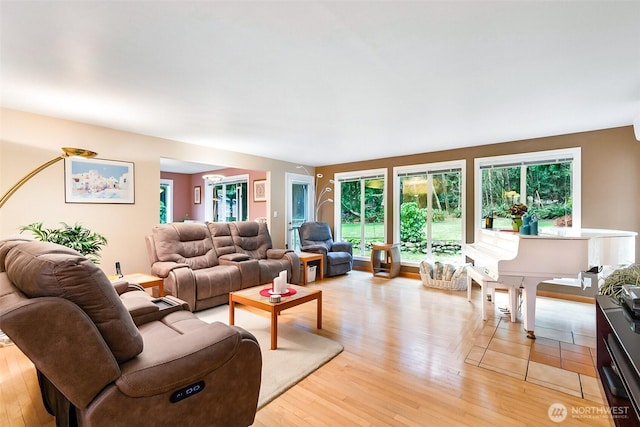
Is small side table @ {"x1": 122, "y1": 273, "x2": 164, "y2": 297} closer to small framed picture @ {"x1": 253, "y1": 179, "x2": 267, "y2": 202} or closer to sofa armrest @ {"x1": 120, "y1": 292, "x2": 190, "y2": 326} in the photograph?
sofa armrest @ {"x1": 120, "y1": 292, "x2": 190, "y2": 326}

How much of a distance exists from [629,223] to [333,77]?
4105mm

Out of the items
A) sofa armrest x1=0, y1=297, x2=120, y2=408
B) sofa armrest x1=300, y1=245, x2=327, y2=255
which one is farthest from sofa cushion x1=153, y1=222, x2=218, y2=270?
sofa armrest x1=0, y1=297, x2=120, y2=408

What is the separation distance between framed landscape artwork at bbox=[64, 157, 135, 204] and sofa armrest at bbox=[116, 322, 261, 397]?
116 inches

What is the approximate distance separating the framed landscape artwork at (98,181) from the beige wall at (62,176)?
0.06m

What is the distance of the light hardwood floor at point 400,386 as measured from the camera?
167cm

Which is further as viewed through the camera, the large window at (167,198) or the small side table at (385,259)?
the large window at (167,198)

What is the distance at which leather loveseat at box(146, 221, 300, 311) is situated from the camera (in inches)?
132

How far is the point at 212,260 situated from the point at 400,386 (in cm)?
301

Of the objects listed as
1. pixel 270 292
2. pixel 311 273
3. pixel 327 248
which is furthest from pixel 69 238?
pixel 327 248

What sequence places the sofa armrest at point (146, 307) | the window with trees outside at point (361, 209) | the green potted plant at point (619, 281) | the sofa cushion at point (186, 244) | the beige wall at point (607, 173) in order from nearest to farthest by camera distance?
the sofa armrest at point (146, 307)
the green potted plant at point (619, 281)
the beige wall at point (607, 173)
the sofa cushion at point (186, 244)
the window with trees outside at point (361, 209)

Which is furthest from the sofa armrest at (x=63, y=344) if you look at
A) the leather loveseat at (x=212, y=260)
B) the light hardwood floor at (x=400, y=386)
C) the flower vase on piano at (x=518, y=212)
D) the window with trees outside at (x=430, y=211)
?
the window with trees outside at (x=430, y=211)

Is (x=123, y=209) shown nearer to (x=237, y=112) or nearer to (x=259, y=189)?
(x=237, y=112)

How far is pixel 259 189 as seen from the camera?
21.9ft

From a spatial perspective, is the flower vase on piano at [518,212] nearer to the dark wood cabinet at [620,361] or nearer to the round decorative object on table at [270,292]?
the dark wood cabinet at [620,361]
